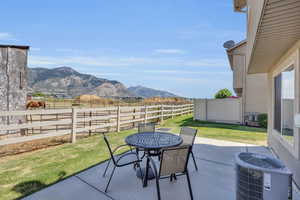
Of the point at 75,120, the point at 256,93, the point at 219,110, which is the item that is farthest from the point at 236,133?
the point at 75,120

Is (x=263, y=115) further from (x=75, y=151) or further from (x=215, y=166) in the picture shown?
(x=75, y=151)

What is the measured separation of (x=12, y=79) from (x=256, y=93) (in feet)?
38.2

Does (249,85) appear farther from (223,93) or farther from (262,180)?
(262,180)

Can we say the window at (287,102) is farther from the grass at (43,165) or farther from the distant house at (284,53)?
the grass at (43,165)

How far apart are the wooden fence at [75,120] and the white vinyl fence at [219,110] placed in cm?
206

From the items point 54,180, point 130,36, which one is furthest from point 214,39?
point 54,180

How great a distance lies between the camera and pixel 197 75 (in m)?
23.2

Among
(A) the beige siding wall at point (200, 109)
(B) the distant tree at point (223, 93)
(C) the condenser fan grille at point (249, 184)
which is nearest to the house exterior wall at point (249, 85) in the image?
(A) the beige siding wall at point (200, 109)

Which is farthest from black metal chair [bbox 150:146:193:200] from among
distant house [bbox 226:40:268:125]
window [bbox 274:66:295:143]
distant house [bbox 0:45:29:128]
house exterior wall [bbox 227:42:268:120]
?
house exterior wall [bbox 227:42:268:120]

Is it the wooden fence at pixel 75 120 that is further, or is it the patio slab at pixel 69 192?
the wooden fence at pixel 75 120

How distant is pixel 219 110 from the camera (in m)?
10.6

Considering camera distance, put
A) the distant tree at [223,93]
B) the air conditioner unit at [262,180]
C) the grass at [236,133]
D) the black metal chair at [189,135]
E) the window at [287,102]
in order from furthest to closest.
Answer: the distant tree at [223,93]
the grass at [236,133]
the black metal chair at [189,135]
the window at [287,102]
the air conditioner unit at [262,180]

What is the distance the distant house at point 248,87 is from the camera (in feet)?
30.2

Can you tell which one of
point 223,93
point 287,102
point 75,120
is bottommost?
point 75,120
